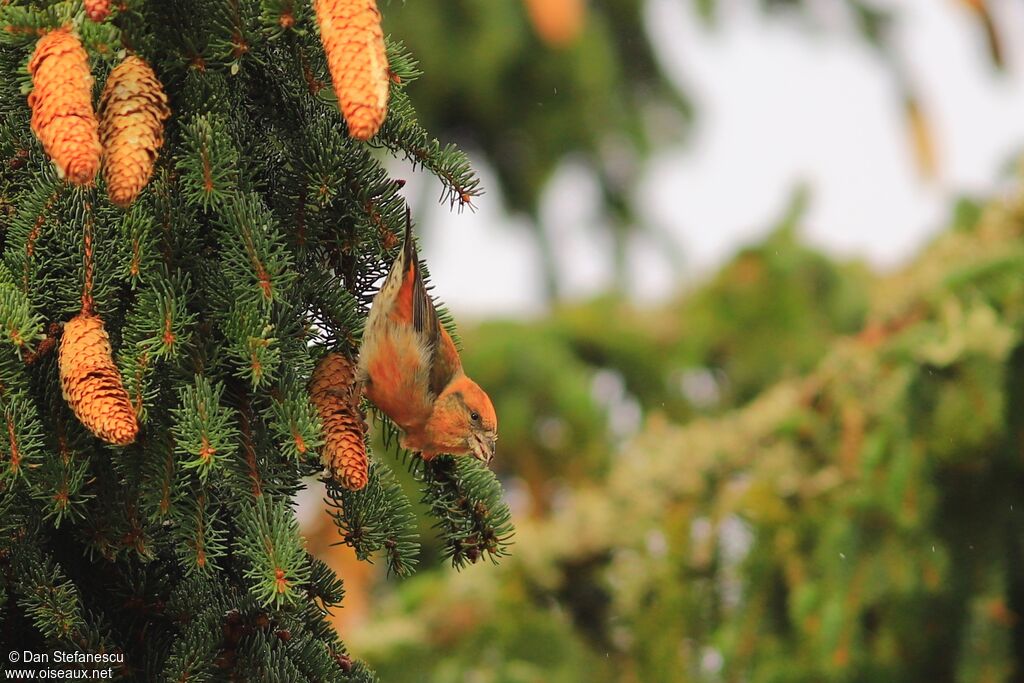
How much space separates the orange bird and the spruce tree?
8cm

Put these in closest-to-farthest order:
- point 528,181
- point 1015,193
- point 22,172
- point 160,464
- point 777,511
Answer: point 160,464, point 22,172, point 777,511, point 1015,193, point 528,181

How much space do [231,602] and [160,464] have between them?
0.69 feet

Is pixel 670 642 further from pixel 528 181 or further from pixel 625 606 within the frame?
pixel 528 181

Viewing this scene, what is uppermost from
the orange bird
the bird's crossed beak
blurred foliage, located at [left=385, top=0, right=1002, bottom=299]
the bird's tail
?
blurred foliage, located at [left=385, top=0, right=1002, bottom=299]

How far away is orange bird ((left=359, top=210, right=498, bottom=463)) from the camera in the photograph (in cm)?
160

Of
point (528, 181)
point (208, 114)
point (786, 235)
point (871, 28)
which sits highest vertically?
point (871, 28)

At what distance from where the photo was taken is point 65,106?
1.27m

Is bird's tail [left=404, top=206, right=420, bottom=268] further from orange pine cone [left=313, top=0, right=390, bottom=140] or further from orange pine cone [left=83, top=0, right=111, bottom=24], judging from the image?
orange pine cone [left=83, top=0, right=111, bottom=24]

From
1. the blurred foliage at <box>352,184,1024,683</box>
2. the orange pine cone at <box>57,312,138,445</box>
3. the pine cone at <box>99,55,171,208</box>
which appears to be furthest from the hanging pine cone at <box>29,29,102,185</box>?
the blurred foliage at <box>352,184,1024,683</box>

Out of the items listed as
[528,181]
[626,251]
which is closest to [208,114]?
[528,181]

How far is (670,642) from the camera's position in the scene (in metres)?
3.09

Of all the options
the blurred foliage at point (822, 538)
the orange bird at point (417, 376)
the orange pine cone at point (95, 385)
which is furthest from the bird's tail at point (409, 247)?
the blurred foliage at point (822, 538)

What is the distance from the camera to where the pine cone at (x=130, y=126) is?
4.20ft

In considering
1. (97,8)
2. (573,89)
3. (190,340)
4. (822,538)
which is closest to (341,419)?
(190,340)
